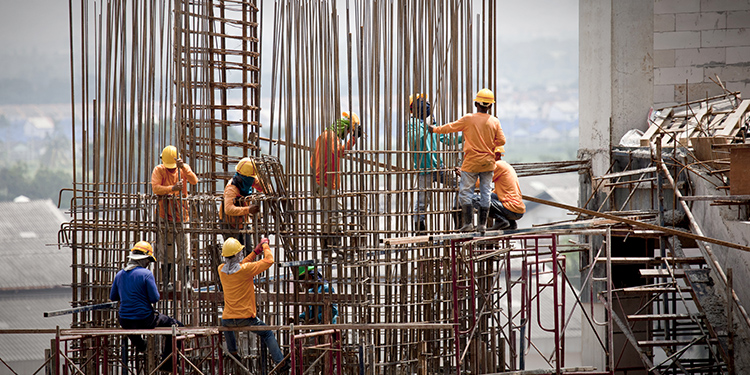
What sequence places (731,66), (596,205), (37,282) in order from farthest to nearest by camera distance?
(37,282), (596,205), (731,66)

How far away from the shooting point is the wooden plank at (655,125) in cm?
1314

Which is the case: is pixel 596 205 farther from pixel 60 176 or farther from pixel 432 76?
pixel 60 176

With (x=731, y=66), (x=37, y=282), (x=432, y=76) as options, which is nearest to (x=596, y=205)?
(x=731, y=66)

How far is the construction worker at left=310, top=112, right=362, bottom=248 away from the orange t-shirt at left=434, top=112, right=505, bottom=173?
131 centimetres

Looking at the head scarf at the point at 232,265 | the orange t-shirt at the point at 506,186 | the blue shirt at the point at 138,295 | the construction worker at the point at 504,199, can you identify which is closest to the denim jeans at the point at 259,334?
the head scarf at the point at 232,265

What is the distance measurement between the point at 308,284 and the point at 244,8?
4096 mm

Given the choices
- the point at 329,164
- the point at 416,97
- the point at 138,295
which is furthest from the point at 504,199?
the point at 138,295

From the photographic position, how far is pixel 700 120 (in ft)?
41.7

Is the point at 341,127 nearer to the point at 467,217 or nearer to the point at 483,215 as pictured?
the point at 467,217

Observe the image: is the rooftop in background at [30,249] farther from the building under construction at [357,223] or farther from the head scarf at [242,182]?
the head scarf at [242,182]

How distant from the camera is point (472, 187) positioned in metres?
9.07

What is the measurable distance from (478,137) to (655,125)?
20.3 feet

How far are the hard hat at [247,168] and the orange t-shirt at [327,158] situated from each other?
720 millimetres

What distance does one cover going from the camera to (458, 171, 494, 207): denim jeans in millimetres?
8984
